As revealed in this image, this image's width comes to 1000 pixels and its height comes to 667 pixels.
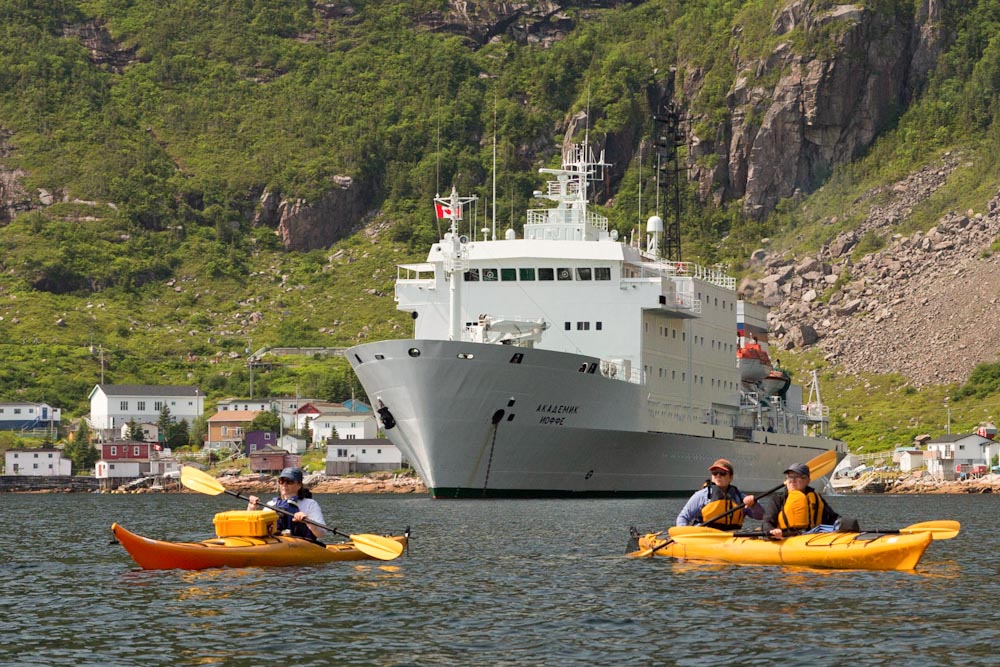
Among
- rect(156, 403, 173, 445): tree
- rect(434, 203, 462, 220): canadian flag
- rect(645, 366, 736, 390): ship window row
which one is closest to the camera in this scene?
rect(434, 203, 462, 220): canadian flag

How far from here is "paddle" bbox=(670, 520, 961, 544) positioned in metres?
30.8

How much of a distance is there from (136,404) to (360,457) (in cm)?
2370

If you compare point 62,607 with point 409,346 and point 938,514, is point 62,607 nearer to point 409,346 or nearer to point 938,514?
point 409,346

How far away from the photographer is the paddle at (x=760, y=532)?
1213 inches

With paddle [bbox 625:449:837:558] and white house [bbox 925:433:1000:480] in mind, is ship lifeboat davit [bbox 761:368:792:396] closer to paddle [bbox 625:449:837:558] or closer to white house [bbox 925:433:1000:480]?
white house [bbox 925:433:1000:480]

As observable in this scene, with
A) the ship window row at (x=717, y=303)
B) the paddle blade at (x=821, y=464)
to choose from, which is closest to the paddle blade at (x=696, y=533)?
the paddle blade at (x=821, y=464)

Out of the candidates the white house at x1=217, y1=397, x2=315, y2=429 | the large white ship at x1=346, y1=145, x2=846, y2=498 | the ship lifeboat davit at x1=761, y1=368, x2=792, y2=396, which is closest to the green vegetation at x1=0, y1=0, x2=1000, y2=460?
the white house at x1=217, y1=397, x2=315, y2=429

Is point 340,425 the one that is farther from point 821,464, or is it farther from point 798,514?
point 798,514

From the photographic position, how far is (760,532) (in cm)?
3142

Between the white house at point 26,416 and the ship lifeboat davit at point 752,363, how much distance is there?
60278 mm

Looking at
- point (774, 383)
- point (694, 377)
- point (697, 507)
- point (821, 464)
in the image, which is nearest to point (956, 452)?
point (774, 383)

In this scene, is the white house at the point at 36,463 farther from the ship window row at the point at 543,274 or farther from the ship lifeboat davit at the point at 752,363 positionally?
the ship window row at the point at 543,274

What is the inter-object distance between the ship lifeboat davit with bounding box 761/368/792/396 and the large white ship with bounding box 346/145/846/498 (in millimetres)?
3050

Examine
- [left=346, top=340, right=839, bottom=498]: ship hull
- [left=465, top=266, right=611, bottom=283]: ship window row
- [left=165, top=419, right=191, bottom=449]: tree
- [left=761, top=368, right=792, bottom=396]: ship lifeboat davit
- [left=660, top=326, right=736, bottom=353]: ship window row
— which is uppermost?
[left=465, top=266, right=611, bottom=283]: ship window row
